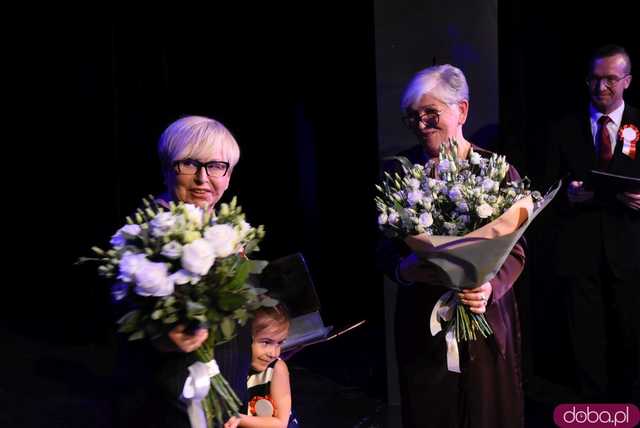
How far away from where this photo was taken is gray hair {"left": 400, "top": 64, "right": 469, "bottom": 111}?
128 inches

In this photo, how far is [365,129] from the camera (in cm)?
676

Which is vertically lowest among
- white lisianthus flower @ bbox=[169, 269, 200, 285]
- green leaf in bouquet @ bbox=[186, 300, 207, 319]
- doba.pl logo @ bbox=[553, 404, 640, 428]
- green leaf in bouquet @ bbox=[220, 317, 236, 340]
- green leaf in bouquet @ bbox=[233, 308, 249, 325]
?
doba.pl logo @ bbox=[553, 404, 640, 428]

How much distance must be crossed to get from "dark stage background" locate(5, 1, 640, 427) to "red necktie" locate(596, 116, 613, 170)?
6.57 feet

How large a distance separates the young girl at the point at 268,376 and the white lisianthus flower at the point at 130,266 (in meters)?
0.70

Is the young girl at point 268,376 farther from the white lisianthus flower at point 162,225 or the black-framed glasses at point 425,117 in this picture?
the black-framed glasses at point 425,117

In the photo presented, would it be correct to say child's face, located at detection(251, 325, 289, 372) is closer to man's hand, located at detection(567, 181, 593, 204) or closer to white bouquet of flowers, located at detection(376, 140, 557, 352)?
white bouquet of flowers, located at detection(376, 140, 557, 352)

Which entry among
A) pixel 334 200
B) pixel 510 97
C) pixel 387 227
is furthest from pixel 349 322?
pixel 387 227

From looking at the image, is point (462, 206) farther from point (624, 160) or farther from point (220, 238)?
point (624, 160)

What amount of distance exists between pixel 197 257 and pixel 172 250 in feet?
0.24

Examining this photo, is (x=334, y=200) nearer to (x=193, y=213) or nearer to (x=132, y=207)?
(x=132, y=207)

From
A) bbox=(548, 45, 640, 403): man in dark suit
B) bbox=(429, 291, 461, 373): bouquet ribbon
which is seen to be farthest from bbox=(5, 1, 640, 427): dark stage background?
bbox=(429, 291, 461, 373): bouquet ribbon

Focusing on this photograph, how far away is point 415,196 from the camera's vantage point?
9.53 ft

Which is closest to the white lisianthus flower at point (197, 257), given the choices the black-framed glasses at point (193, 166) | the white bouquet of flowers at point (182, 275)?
the white bouquet of flowers at point (182, 275)

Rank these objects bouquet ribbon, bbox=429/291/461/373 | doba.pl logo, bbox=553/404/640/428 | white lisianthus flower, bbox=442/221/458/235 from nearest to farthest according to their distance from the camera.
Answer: white lisianthus flower, bbox=442/221/458/235 < bouquet ribbon, bbox=429/291/461/373 < doba.pl logo, bbox=553/404/640/428
